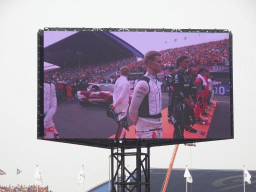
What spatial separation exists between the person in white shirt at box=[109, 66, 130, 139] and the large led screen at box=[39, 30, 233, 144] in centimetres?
3

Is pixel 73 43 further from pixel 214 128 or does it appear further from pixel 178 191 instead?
pixel 178 191

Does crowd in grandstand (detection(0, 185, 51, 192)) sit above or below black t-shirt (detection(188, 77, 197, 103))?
below

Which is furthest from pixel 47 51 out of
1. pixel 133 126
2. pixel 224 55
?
pixel 224 55

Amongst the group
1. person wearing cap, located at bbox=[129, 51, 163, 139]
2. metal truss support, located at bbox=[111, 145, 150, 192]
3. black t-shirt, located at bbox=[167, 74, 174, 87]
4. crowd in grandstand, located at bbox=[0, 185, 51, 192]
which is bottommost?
crowd in grandstand, located at bbox=[0, 185, 51, 192]

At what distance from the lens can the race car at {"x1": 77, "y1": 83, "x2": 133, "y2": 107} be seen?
12.4 metres

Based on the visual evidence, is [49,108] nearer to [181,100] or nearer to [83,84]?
[83,84]

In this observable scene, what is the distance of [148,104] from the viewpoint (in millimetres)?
12297

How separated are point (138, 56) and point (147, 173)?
3.69 metres

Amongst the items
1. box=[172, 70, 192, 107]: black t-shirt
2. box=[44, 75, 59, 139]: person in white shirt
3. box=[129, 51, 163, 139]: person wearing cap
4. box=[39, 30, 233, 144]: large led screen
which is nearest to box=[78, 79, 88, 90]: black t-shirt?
box=[39, 30, 233, 144]: large led screen

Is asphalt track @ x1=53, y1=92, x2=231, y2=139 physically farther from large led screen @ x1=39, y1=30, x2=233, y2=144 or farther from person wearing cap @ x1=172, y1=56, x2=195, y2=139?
person wearing cap @ x1=172, y1=56, x2=195, y2=139

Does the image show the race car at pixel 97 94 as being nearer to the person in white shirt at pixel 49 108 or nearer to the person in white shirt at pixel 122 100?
the person in white shirt at pixel 122 100

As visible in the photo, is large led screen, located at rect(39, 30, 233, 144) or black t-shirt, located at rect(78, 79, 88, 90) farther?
black t-shirt, located at rect(78, 79, 88, 90)

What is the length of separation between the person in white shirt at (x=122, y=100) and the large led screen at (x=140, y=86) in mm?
30

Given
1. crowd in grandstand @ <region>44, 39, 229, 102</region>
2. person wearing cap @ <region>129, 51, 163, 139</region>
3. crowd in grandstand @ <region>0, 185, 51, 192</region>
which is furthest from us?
crowd in grandstand @ <region>0, 185, 51, 192</region>
